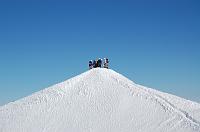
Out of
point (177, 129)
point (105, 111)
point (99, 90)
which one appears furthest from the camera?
point (99, 90)

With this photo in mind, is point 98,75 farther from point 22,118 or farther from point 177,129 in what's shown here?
point 177,129

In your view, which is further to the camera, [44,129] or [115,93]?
[115,93]

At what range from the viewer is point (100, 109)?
4409 cm

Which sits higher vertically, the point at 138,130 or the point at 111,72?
the point at 111,72

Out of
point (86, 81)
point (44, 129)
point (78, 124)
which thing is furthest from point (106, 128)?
point (86, 81)

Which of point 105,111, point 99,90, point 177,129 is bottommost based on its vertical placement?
point 177,129

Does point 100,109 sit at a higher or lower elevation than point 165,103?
lower

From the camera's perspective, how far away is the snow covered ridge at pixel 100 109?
40.9m

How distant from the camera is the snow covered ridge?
134 ft

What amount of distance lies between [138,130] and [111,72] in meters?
11.9

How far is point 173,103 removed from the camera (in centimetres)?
4434

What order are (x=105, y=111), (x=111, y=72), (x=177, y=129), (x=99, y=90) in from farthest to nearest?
1. (x=111, y=72)
2. (x=99, y=90)
3. (x=105, y=111)
4. (x=177, y=129)

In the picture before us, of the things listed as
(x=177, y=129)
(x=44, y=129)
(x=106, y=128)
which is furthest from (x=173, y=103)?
(x=44, y=129)

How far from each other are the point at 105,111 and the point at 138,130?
16.8 ft
